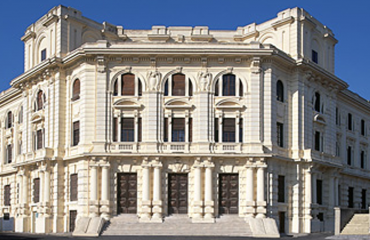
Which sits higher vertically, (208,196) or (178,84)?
A: (178,84)

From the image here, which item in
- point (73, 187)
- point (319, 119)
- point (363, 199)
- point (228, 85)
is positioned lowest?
point (363, 199)

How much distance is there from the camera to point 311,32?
173 ft

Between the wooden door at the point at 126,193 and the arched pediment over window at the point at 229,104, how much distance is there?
8615mm

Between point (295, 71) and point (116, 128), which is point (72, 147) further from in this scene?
point (295, 71)

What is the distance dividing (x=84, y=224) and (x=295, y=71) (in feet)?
71.0

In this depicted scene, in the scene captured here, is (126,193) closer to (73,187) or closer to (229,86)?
(73,187)

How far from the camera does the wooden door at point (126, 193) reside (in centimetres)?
4503

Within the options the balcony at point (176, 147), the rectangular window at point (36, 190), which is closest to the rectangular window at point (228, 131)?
the balcony at point (176, 147)

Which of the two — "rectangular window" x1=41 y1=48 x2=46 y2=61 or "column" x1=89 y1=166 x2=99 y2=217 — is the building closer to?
"column" x1=89 y1=166 x2=99 y2=217

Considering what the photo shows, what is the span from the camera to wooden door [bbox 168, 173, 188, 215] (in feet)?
148

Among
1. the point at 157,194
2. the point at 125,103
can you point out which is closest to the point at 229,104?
the point at 125,103

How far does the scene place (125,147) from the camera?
45.5 metres

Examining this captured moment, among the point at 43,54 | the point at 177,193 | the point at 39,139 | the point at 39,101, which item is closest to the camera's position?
the point at 177,193

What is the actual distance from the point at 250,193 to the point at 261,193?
85cm
